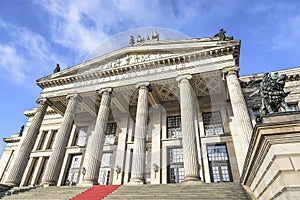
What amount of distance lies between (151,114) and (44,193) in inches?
474

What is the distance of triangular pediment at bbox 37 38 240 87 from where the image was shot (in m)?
16.2

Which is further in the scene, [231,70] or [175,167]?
[175,167]

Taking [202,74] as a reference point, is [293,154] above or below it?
below

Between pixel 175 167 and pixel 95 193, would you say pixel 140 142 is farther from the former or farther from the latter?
pixel 175 167

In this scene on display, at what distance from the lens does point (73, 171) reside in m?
20.8

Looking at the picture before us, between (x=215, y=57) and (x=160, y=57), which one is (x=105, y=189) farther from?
(x=215, y=57)

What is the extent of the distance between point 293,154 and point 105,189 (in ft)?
33.5

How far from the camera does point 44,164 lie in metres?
22.1

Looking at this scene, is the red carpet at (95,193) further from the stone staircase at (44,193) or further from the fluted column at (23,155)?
the fluted column at (23,155)

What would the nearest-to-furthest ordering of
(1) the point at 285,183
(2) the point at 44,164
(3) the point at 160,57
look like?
(1) the point at 285,183, (3) the point at 160,57, (2) the point at 44,164

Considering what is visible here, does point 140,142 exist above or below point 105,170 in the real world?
above

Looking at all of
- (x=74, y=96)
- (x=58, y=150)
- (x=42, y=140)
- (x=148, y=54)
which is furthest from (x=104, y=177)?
(x=148, y=54)

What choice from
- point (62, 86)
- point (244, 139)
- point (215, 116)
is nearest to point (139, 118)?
point (244, 139)

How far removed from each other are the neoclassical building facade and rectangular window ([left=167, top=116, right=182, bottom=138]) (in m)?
0.05
